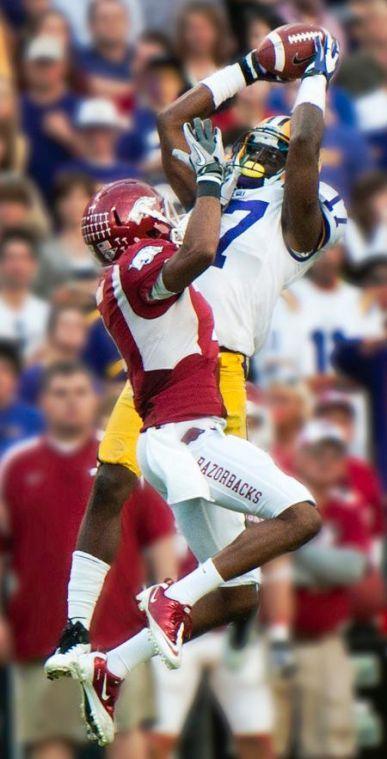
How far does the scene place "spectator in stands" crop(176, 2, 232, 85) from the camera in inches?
555

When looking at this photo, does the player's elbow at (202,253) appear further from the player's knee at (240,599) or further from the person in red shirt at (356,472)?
the person in red shirt at (356,472)

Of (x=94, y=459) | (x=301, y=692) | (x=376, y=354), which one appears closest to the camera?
(x=94, y=459)

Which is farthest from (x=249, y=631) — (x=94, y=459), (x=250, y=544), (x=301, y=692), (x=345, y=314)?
(x=250, y=544)

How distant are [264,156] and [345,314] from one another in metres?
4.33

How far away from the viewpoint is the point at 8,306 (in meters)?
12.6

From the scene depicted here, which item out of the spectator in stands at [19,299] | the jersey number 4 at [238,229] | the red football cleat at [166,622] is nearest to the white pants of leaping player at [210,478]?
the red football cleat at [166,622]

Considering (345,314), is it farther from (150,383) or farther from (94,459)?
(150,383)

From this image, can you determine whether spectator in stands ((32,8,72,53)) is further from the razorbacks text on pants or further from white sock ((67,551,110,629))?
the razorbacks text on pants

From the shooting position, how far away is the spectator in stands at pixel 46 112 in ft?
46.1

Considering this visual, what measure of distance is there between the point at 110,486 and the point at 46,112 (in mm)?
5695

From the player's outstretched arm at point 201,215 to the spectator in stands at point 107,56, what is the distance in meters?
6.52

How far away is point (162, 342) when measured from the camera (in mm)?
8375

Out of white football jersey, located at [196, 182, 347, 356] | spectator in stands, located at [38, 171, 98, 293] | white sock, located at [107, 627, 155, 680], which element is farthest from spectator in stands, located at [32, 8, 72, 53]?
white sock, located at [107, 627, 155, 680]

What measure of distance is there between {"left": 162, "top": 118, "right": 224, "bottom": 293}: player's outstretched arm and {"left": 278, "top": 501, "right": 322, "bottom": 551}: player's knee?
939mm
